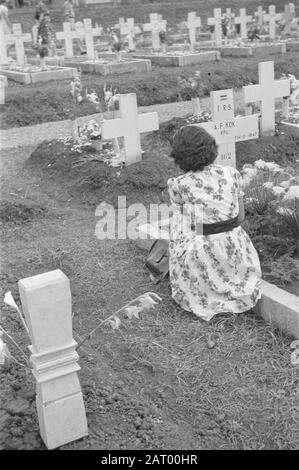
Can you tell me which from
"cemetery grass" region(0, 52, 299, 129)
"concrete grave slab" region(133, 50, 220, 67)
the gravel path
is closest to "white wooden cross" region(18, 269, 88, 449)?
the gravel path

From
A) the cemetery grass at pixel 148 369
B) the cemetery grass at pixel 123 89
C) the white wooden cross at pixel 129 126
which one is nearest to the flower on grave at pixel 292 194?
the cemetery grass at pixel 148 369

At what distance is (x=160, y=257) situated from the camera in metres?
4.43

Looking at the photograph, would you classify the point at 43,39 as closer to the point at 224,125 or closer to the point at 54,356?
the point at 224,125

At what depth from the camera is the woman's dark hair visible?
12.4 ft

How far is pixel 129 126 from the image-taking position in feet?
21.0

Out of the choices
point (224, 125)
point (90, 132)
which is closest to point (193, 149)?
point (224, 125)

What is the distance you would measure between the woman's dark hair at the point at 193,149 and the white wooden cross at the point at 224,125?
81.4 inches

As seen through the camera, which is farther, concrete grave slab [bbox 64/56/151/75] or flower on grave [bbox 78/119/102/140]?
concrete grave slab [bbox 64/56/151/75]

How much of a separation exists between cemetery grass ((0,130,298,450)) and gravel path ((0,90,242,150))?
3.92 m

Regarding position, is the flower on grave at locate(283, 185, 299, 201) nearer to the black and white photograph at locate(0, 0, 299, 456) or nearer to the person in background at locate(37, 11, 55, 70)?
the black and white photograph at locate(0, 0, 299, 456)

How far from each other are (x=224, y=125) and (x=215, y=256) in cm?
247

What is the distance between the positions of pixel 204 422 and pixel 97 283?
5.29 feet

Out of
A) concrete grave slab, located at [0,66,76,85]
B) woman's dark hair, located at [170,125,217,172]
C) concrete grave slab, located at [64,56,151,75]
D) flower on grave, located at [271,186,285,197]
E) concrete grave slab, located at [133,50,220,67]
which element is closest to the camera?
woman's dark hair, located at [170,125,217,172]
